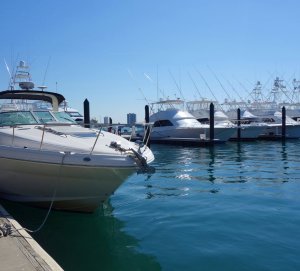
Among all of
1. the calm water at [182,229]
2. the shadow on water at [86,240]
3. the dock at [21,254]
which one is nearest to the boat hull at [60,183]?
the shadow on water at [86,240]

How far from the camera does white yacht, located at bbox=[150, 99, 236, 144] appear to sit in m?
31.1

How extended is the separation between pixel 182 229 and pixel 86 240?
6.23ft

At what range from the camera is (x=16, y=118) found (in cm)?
952

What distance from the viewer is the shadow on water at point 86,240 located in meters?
6.05

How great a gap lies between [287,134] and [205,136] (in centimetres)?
1117

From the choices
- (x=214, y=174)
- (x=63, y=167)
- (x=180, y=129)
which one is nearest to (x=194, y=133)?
(x=180, y=129)

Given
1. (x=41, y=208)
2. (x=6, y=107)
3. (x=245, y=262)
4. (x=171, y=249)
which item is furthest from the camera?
(x=6, y=107)

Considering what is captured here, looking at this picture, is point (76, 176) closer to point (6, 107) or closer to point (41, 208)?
point (41, 208)

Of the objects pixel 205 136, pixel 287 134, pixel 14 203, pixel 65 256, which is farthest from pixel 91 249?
pixel 287 134

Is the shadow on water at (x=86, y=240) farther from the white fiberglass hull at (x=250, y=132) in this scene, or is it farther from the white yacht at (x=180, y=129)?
the white fiberglass hull at (x=250, y=132)

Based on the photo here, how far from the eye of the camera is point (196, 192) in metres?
11.0

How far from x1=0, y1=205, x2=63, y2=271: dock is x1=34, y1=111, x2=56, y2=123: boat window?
4179mm

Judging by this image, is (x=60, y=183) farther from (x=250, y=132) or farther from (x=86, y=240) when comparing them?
(x=250, y=132)

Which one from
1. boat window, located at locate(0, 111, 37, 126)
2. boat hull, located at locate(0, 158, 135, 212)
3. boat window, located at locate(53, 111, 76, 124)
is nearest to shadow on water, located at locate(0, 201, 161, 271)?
boat hull, located at locate(0, 158, 135, 212)
